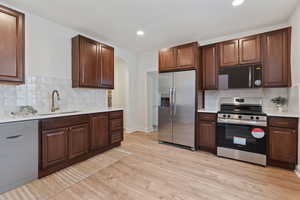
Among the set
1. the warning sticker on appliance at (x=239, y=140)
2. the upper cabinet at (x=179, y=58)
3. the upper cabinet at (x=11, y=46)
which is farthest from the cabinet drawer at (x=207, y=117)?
the upper cabinet at (x=11, y=46)

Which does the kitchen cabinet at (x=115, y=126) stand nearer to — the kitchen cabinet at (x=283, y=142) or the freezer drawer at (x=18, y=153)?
the freezer drawer at (x=18, y=153)

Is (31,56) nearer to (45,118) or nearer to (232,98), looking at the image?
(45,118)

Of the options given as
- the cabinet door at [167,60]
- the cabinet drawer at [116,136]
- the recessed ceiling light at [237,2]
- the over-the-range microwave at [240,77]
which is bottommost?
the cabinet drawer at [116,136]

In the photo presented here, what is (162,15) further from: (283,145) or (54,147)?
(283,145)

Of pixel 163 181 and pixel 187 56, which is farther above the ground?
pixel 187 56

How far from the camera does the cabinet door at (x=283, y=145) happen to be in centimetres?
223

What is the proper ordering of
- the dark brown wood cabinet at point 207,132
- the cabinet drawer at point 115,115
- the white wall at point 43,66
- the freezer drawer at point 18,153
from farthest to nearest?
the cabinet drawer at point 115,115
the dark brown wood cabinet at point 207,132
the white wall at point 43,66
the freezer drawer at point 18,153

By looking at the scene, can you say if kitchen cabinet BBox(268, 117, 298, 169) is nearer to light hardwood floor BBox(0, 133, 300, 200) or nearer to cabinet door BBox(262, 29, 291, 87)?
light hardwood floor BBox(0, 133, 300, 200)

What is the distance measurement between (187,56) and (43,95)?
3.10 metres

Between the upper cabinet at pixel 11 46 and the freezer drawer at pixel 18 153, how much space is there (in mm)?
703

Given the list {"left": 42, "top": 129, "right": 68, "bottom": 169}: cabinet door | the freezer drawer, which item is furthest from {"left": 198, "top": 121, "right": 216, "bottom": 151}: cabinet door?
the freezer drawer

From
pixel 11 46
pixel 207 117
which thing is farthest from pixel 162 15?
pixel 11 46

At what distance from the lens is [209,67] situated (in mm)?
3236

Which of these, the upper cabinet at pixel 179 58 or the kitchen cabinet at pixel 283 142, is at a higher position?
the upper cabinet at pixel 179 58
